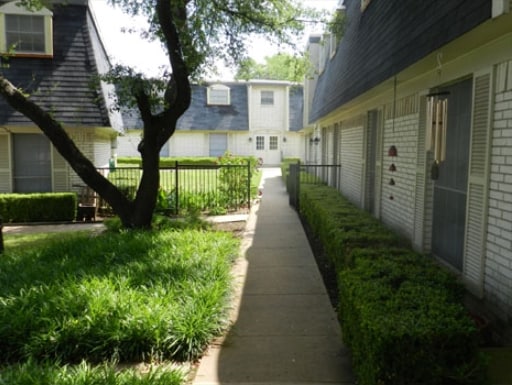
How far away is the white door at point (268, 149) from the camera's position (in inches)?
1296

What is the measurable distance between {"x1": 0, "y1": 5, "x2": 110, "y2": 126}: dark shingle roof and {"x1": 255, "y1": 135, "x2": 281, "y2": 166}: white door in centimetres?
2057

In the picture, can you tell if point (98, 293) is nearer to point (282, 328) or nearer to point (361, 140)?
point (282, 328)

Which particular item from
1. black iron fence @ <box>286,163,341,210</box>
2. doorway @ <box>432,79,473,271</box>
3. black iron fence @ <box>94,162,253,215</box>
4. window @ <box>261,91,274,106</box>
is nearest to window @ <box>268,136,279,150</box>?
window @ <box>261,91,274,106</box>

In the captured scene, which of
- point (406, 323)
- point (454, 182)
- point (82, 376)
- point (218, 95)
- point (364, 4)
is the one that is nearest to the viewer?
point (406, 323)

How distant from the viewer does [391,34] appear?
6324 millimetres

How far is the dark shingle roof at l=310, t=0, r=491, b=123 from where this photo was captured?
392 centimetres

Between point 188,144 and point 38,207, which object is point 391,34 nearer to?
point 38,207

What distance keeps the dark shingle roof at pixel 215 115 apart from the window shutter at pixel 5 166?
62.4 feet

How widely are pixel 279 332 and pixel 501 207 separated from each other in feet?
8.00

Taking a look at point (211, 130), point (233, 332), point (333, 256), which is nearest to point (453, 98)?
point (333, 256)

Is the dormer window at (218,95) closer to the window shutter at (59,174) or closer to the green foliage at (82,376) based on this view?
the window shutter at (59,174)

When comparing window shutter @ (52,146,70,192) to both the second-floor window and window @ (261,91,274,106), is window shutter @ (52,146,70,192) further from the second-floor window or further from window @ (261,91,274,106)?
window @ (261,91,274,106)

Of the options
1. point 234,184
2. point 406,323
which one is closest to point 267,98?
point 234,184

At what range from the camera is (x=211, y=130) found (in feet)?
103
